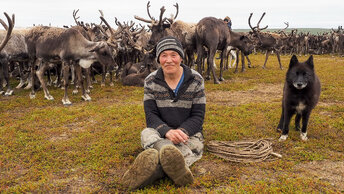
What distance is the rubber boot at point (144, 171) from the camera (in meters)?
2.97

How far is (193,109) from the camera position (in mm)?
3898

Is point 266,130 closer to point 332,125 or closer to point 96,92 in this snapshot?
point 332,125

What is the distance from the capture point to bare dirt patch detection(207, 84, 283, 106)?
27.3ft

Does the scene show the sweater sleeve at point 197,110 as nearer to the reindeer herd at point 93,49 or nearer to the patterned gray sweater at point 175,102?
the patterned gray sweater at point 175,102

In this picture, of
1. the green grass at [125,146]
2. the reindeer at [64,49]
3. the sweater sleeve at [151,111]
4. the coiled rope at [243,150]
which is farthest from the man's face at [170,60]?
the reindeer at [64,49]

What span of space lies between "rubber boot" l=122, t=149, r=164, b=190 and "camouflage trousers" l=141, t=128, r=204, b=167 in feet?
0.94

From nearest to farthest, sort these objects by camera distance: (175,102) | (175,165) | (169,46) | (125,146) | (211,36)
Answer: (175,165), (169,46), (175,102), (125,146), (211,36)

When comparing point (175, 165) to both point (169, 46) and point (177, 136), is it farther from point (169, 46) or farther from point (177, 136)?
point (169, 46)

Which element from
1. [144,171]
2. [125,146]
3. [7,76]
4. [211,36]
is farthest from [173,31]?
[144,171]

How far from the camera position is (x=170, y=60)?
3611mm

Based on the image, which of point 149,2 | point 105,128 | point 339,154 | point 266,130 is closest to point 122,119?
point 105,128

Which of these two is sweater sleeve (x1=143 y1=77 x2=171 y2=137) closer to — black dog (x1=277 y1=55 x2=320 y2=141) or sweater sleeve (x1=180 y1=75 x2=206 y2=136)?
sweater sleeve (x1=180 y1=75 x2=206 y2=136)

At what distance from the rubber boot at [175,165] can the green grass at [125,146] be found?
14 centimetres

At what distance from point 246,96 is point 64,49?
620 centimetres
